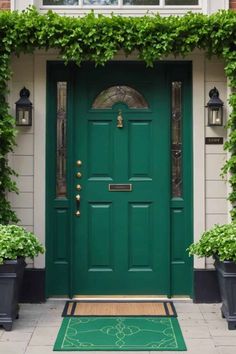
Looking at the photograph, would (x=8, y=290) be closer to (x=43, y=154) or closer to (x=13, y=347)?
(x=13, y=347)

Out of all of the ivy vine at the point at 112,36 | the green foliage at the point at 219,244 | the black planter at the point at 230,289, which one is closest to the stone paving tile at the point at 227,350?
the black planter at the point at 230,289

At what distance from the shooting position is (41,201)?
6.31m

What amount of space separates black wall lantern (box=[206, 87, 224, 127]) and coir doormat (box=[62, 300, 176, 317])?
187 centimetres

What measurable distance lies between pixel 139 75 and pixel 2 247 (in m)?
2.34

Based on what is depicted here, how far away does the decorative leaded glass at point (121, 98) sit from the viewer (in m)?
6.48

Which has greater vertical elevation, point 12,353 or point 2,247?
point 2,247

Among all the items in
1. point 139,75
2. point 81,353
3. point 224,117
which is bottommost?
point 81,353

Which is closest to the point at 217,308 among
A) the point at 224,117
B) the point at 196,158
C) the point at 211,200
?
the point at 211,200

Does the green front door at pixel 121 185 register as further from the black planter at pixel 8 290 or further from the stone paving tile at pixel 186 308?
the black planter at pixel 8 290

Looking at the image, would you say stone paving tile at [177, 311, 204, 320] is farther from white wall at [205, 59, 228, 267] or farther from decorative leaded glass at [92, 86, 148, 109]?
decorative leaded glass at [92, 86, 148, 109]

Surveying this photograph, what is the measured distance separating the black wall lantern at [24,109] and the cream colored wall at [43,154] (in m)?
0.07

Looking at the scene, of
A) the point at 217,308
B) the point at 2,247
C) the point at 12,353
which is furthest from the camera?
the point at 217,308

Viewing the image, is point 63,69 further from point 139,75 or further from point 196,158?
point 196,158

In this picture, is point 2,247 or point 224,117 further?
point 224,117
